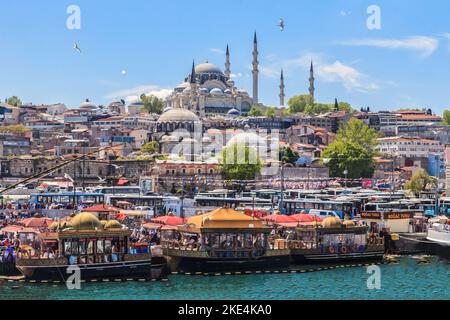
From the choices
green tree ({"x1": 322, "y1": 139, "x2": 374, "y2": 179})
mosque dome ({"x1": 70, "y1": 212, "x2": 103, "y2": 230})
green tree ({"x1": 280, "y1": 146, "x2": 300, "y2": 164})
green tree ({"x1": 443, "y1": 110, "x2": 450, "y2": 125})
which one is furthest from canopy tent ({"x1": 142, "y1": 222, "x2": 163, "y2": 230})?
green tree ({"x1": 443, "y1": 110, "x2": 450, "y2": 125})

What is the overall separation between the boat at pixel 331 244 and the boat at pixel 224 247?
159 cm

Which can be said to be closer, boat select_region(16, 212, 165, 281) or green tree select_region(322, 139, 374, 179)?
boat select_region(16, 212, 165, 281)

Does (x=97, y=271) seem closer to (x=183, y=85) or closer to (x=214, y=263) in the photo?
(x=214, y=263)

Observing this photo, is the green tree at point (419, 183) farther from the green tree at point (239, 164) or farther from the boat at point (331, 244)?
the boat at point (331, 244)

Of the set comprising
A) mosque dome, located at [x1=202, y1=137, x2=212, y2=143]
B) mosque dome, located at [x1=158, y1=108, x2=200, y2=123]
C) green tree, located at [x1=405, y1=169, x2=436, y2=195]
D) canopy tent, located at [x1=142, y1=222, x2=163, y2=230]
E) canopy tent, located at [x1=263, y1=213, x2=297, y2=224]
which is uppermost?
mosque dome, located at [x1=158, y1=108, x2=200, y2=123]

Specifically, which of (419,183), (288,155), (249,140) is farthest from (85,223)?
(249,140)

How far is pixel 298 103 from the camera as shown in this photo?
384ft

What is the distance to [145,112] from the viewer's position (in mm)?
112812

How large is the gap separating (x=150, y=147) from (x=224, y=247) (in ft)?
176

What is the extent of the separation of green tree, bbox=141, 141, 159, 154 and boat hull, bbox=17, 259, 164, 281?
174 feet

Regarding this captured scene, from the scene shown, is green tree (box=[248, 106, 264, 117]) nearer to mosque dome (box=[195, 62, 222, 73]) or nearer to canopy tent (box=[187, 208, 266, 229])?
mosque dome (box=[195, 62, 222, 73])

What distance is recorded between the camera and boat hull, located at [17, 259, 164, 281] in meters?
22.6
